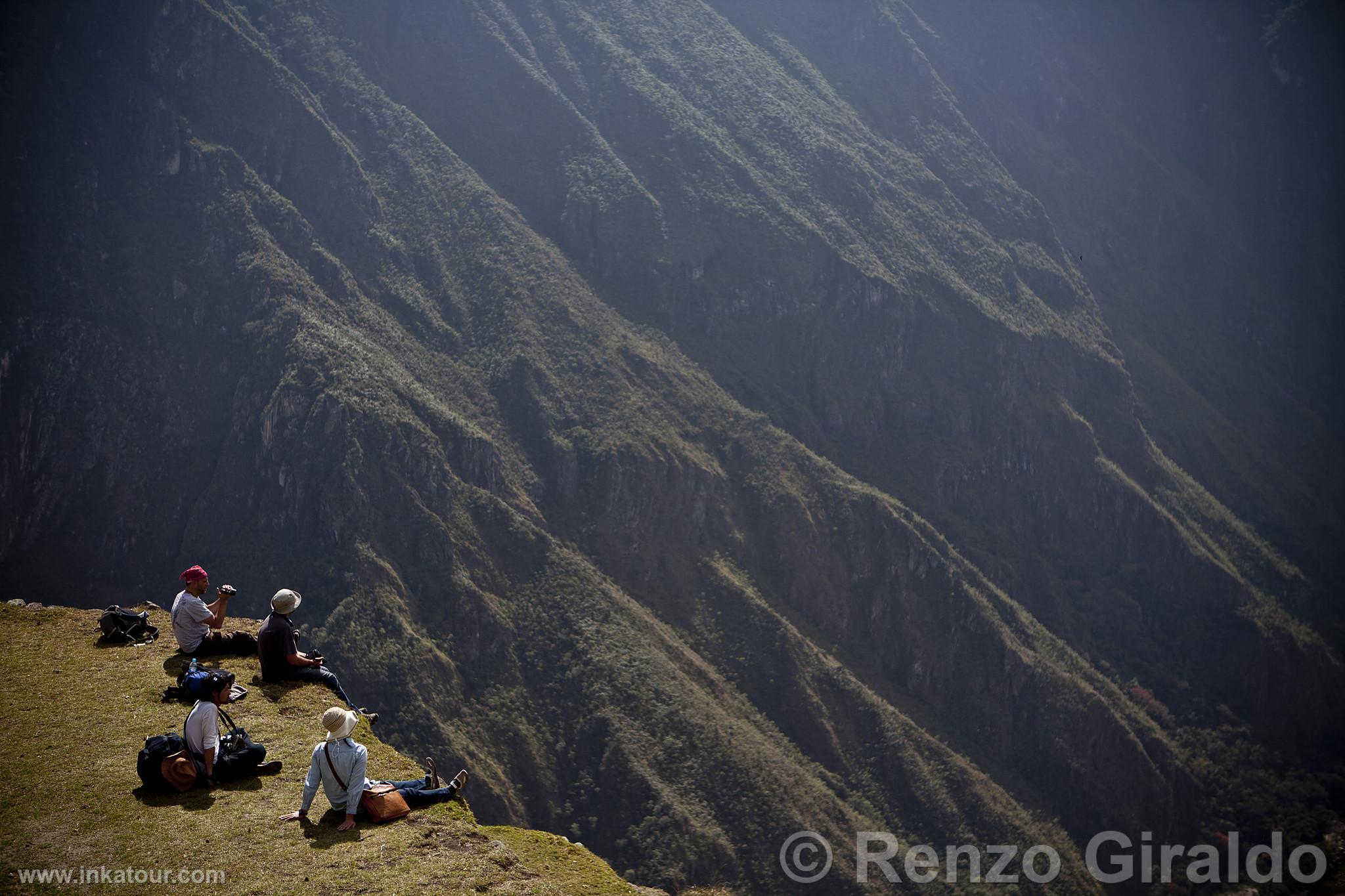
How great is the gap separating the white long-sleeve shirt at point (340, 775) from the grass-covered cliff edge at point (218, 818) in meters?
0.54

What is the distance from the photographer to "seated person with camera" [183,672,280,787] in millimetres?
19734

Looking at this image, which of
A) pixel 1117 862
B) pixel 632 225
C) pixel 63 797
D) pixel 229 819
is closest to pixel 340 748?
pixel 229 819

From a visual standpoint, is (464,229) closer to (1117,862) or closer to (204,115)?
(204,115)

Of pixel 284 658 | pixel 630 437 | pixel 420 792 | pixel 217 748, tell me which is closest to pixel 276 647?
pixel 284 658

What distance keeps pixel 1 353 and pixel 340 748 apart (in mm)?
106723

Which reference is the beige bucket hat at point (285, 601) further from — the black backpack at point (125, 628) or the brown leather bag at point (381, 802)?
the black backpack at point (125, 628)

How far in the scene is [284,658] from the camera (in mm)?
24422

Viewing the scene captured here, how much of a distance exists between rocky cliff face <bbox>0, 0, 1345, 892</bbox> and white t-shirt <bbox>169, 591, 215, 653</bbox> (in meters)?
69.0

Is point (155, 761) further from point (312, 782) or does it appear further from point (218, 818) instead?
point (312, 782)

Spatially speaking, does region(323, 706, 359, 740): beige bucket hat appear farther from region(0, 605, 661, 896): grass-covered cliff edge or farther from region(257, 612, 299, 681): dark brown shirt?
region(257, 612, 299, 681): dark brown shirt

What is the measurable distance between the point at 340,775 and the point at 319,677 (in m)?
6.92

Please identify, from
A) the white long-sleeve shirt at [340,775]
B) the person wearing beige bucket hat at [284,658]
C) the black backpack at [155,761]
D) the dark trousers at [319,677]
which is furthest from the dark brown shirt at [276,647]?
the white long-sleeve shirt at [340,775]

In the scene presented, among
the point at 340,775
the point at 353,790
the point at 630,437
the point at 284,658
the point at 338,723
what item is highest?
the point at 338,723

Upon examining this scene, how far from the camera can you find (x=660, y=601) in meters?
118
